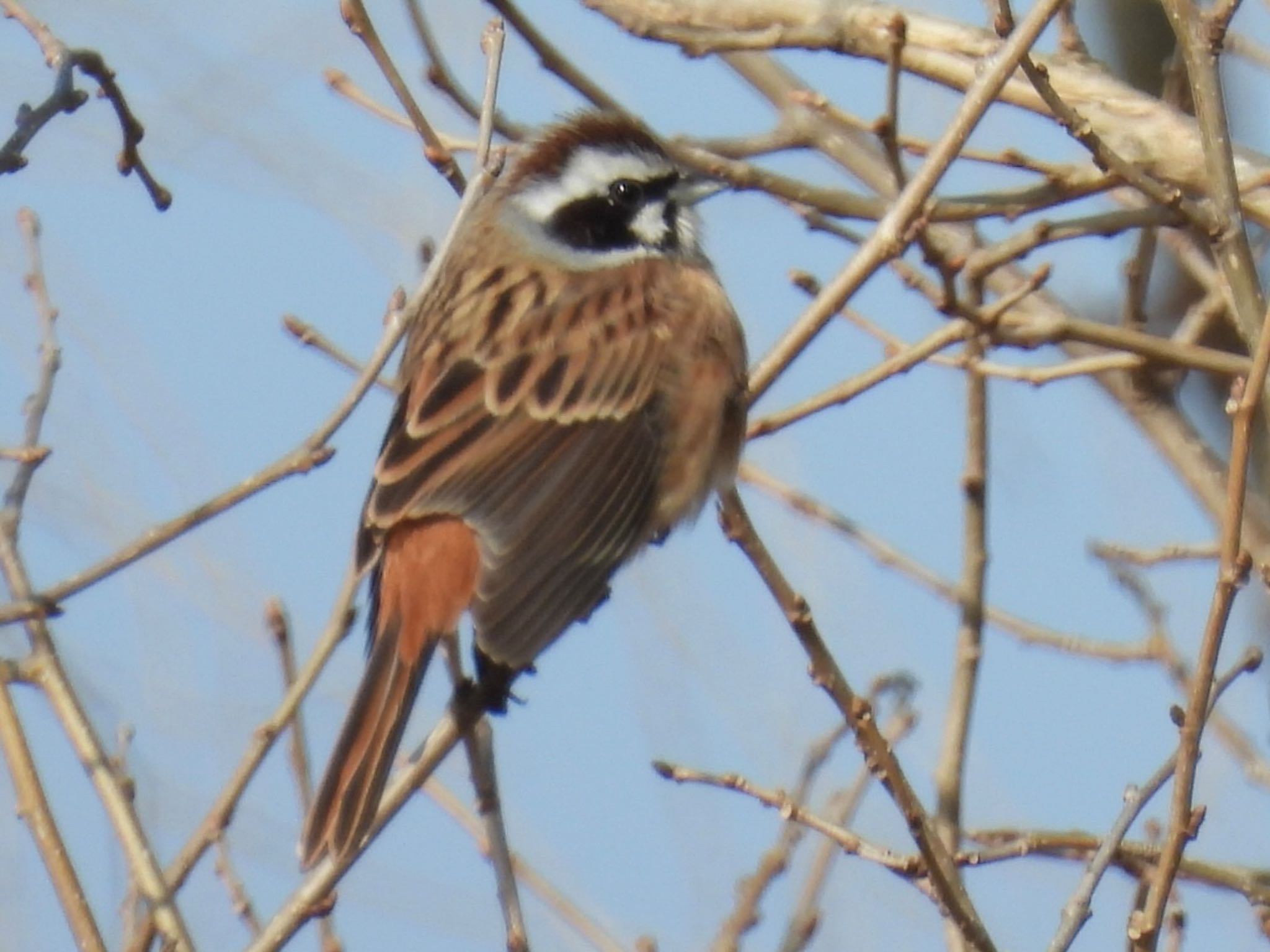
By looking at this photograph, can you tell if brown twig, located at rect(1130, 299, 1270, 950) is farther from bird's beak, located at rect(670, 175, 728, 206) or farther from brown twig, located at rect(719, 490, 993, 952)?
bird's beak, located at rect(670, 175, 728, 206)

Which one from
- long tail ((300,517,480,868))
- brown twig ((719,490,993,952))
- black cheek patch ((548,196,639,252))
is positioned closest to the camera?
brown twig ((719,490,993,952))

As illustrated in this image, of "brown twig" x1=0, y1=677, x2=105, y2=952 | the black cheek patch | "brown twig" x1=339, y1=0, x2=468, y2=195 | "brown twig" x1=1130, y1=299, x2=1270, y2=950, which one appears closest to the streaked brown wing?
the black cheek patch

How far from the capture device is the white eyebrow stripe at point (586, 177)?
4.71 metres

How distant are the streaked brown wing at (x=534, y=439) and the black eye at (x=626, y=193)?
0.16m

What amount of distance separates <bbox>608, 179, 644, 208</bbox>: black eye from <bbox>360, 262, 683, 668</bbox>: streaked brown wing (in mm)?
164

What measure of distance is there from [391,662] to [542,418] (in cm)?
85

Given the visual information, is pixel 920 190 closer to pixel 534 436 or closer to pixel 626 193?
pixel 534 436

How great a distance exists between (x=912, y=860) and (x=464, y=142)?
2.04 m

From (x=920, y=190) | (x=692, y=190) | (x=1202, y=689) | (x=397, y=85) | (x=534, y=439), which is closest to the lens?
(x=1202, y=689)

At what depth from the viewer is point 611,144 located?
4.72 m

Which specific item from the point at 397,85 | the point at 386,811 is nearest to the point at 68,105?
the point at 397,85

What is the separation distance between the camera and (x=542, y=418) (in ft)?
14.5

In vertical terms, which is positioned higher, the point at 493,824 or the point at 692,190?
the point at 692,190

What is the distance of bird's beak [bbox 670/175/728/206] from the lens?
465 cm
